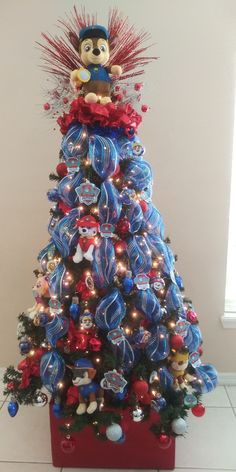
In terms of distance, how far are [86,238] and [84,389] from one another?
543mm

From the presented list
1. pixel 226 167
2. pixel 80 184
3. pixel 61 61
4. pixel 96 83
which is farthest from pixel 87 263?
pixel 226 167

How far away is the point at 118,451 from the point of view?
63.8 inches

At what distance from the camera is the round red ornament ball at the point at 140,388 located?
1399mm

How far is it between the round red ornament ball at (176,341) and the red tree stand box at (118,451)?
14.7 inches

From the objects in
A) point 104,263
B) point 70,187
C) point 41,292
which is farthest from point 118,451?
point 70,187

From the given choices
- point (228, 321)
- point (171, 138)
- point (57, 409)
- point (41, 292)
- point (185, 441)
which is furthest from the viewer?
point (228, 321)

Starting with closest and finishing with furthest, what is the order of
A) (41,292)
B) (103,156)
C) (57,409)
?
(103,156)
(57,409)
(41,292)

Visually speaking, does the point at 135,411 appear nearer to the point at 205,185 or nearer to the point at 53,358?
the point at 53,358

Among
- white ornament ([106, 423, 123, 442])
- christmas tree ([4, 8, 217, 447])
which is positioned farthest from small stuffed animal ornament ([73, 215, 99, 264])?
white ornament ([106, 423, 123, 442])

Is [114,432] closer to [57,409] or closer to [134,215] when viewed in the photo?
[57,409]

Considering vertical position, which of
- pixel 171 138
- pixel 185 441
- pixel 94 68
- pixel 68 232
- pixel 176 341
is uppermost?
pixel 94 68

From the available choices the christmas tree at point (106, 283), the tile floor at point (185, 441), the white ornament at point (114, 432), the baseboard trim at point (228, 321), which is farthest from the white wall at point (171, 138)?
the white ornament at point (114, 432)

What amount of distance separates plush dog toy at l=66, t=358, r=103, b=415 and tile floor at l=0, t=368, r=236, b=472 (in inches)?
16.4

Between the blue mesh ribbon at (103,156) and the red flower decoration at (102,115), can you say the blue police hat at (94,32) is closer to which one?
the red flower decoration at (102,115)
